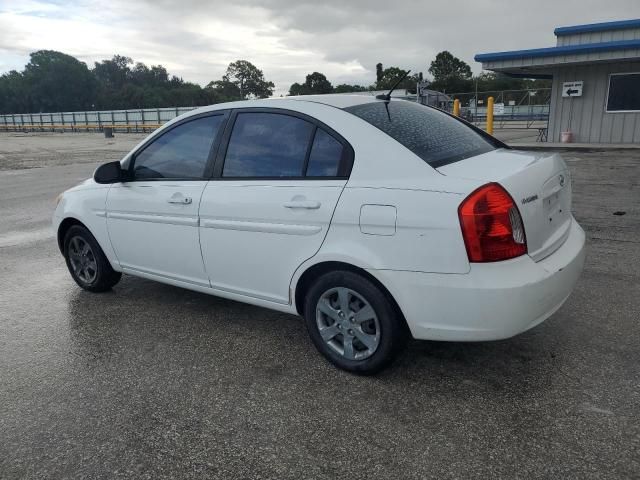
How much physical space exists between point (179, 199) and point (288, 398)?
1.64 meters

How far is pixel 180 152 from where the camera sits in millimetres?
→ 3848

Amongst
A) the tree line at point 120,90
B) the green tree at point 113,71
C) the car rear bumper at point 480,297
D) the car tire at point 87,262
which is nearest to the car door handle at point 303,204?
the car rear bumper at point 480,297

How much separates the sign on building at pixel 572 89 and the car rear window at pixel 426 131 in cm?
1552

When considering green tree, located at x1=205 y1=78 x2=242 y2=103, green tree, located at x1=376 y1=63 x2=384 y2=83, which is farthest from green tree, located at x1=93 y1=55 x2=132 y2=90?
green tree, located at x1=376 y1=63 x2=384 y2=83

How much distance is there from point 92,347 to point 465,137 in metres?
2.97

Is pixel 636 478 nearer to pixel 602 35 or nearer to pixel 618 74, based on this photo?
pixel 618 74

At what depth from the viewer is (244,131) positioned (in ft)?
11.5

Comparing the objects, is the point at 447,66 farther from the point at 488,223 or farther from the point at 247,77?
the point at 488,223

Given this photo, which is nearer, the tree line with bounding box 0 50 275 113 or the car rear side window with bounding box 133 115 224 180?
the car rear side window with bounding box 133 115 224 180

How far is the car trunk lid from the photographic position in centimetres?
266

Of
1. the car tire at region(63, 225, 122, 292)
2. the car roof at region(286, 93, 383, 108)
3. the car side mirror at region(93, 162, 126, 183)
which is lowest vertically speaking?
the car tire at region(63, 225, 122, 292)

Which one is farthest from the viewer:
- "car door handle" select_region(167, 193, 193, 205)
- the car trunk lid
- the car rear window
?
"car door handle" select_region(167, 193, 193, 205)

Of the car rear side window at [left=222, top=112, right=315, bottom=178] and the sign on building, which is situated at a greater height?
the sign on building

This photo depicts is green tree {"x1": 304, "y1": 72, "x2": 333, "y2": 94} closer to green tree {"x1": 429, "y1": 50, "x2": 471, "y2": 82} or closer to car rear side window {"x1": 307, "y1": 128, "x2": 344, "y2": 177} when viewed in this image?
green tree {"x1": 429, "y1": 50, "x2": 471, "y2": 82}
